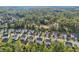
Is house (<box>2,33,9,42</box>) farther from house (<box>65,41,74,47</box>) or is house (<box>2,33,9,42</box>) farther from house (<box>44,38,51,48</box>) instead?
house (<box>65,41,74,47</box>)

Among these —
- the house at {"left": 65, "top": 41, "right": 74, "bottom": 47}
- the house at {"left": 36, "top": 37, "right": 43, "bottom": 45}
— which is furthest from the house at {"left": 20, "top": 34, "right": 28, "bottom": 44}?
the house at {"left": 65, "top": 41, "right": 74, "bottom": 47}

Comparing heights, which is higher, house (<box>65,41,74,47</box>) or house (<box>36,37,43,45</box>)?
house (<box>36,37,43,45</box>)

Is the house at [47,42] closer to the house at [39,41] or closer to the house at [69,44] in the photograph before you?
the house at [39,41]

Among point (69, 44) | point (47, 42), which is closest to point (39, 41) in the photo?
point (47, 42)

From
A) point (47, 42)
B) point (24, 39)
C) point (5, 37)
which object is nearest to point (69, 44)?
point (47, 42)

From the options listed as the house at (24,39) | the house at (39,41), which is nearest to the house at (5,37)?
the house at (24,39)

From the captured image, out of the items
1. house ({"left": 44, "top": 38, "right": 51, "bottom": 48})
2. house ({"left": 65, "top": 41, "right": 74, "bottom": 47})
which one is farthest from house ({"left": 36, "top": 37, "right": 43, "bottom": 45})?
house ({"left": 65, "top": 41, "right": 74, "bottom": 47})

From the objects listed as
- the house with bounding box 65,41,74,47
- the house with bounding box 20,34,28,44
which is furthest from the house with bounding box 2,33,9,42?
the house with bounding box 65,41,74,47

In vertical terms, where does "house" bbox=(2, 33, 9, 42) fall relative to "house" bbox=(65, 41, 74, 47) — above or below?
above

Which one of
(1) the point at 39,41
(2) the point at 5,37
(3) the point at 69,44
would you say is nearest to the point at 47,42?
(1) the point at 39,41

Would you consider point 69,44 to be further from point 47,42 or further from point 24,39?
point 24,39

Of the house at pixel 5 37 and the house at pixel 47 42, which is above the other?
the house at pixel 5 37

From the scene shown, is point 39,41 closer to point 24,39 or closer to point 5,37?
point 24,39
